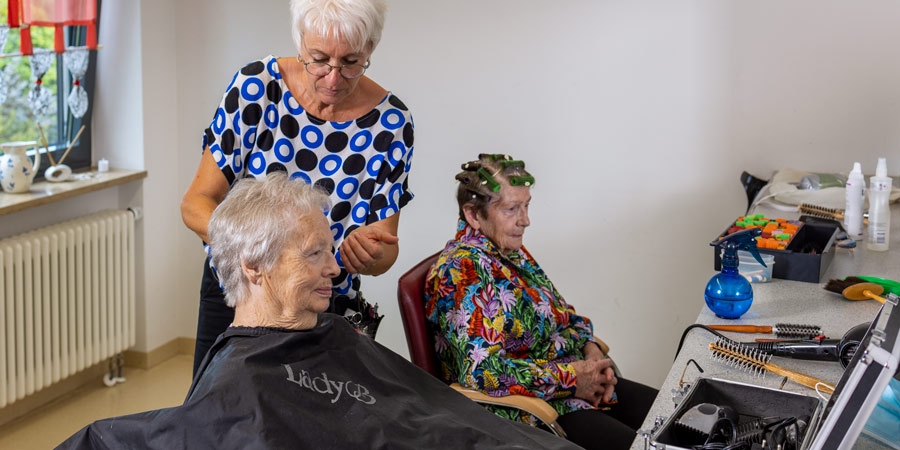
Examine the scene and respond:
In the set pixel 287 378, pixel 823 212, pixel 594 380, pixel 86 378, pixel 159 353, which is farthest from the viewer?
pixel 159 353

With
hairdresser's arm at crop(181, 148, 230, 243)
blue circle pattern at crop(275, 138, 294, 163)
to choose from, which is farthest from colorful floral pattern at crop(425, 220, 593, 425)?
hairdresser's arm at crop(181, 148, 230, 243)

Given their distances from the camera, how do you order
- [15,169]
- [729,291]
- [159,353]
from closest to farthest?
[729,291] < [15,169] < [159,353]

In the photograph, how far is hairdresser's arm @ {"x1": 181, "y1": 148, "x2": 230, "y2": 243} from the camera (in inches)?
81.5

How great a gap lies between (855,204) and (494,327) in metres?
1.25

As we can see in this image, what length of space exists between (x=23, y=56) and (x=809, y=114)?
9.85 feet

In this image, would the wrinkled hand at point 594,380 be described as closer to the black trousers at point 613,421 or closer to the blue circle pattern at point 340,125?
the black trousers at point 613,421

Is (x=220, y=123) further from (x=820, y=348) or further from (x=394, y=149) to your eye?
(x=820, y=348)

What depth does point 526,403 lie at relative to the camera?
214 centimetres

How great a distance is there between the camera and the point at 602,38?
341 centimetres

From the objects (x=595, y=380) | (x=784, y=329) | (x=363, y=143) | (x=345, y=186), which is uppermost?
(x=363, y=143)

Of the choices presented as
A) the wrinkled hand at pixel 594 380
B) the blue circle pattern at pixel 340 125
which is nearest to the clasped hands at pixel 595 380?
the wrinkled hand at pixel 594 380

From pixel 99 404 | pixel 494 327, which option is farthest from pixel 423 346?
pixel 99 404

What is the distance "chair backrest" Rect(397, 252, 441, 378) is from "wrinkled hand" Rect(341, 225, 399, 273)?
0.26 metres

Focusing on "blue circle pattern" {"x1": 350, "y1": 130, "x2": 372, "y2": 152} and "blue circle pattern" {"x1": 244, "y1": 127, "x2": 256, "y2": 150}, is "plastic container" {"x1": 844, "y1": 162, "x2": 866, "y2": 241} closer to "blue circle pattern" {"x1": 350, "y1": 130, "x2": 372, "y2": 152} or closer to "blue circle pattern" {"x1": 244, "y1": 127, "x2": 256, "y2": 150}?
"blue circle pattern" {"x1": 350, "y1": 130, "x2": 372, "y2": 152}
